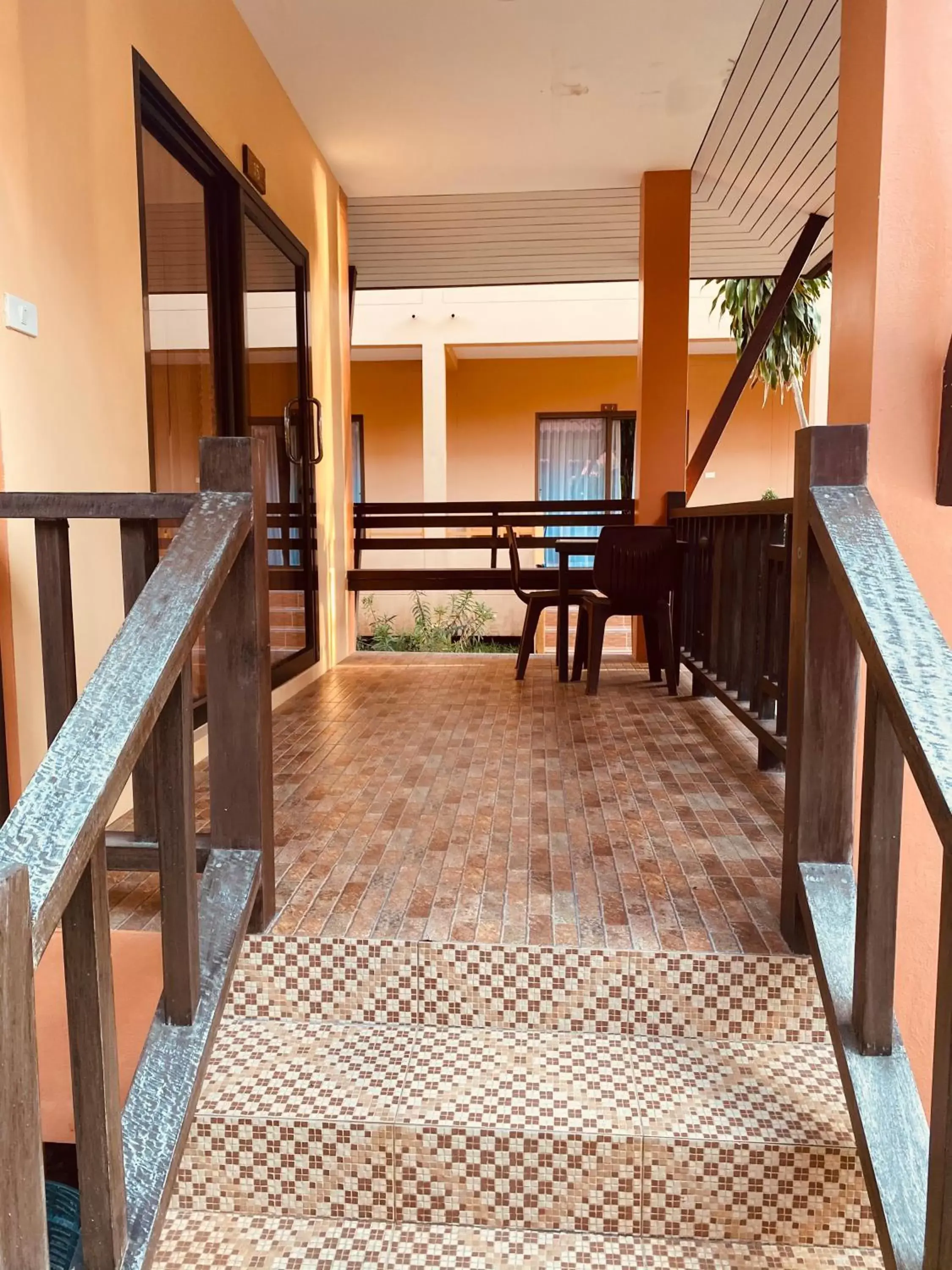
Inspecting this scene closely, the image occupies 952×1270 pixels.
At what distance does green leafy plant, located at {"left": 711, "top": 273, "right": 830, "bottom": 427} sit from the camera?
28.0ft

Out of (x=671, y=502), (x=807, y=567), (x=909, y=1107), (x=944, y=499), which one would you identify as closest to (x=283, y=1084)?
(x=909, y=1107)

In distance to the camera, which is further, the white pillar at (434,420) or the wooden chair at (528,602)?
the white pillar at (434,420)

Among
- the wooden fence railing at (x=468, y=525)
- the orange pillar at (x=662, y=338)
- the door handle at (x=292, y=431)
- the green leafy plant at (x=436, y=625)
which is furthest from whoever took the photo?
the green leafy plant at (x=436, y=625)

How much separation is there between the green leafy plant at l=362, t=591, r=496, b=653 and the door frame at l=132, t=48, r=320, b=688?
3.80 meters

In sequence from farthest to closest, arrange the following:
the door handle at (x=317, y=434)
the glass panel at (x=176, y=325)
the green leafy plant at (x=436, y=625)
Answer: the green leafy plant at (x=436, y=625)
the door handle at (x=317, y=434)
the glass panel at (x=176, y=325)

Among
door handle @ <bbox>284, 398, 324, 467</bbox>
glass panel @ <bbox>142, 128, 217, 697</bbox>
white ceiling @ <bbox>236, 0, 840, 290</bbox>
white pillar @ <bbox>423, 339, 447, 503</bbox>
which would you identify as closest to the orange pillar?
white ceiling @ <bbox>236, 0, 840, 290</bbox>

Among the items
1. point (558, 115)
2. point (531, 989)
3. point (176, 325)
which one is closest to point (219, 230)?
point (176, 325)

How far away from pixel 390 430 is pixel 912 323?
9.08 metres

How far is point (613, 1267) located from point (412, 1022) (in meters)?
0.53

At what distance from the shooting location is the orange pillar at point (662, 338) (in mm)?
5262

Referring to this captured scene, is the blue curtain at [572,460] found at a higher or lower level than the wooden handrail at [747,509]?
higher

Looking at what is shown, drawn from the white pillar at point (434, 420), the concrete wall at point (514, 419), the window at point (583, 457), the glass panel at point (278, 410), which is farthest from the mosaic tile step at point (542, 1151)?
the window at point (583, 457)

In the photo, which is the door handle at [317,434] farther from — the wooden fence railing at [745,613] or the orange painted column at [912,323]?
the orange painted column at [912,323]

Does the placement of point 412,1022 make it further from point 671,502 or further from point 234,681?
point 671,502
